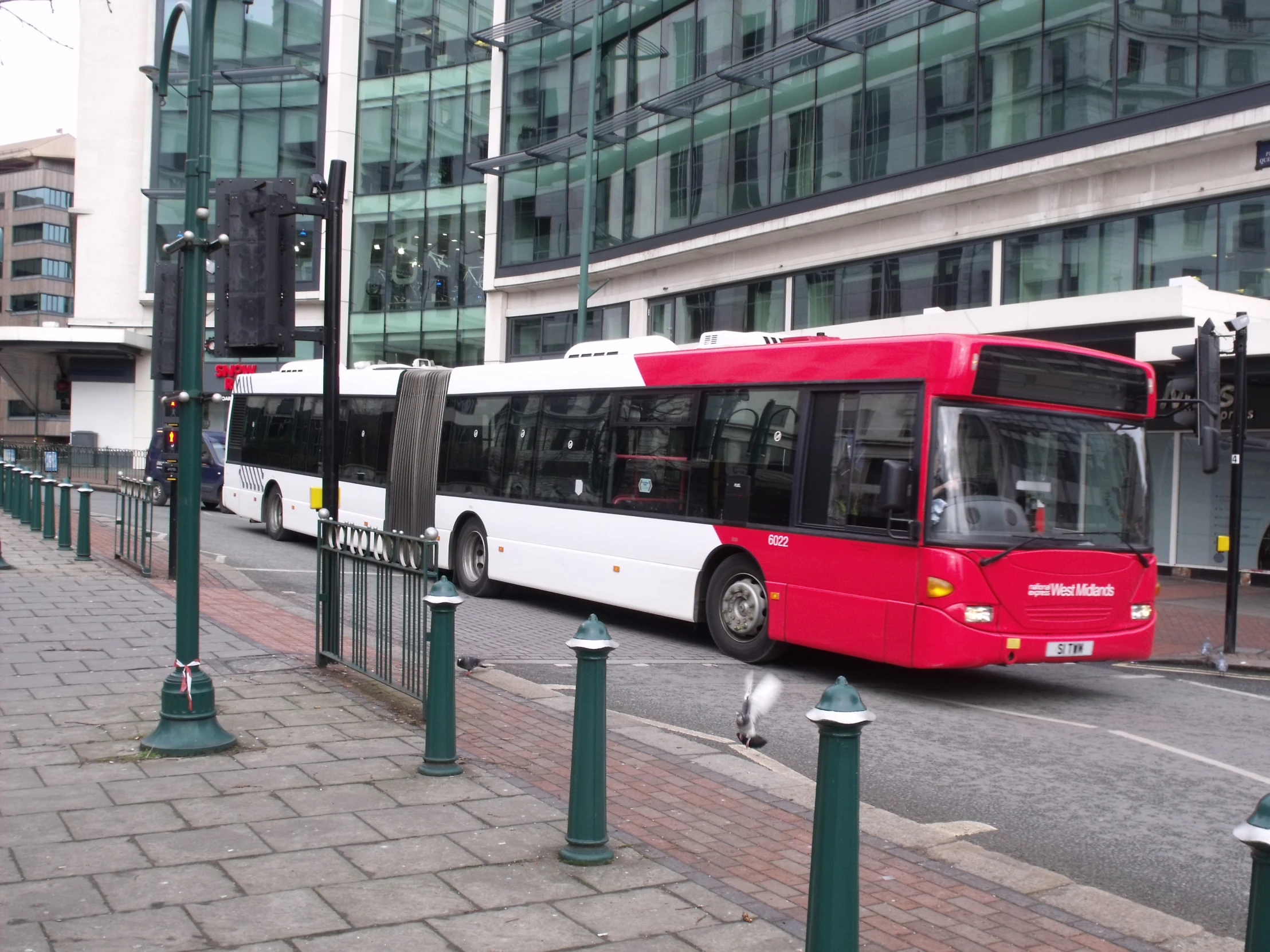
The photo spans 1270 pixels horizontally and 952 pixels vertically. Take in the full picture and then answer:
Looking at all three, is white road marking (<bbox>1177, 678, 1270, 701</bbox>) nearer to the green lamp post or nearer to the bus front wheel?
the bus front wheel

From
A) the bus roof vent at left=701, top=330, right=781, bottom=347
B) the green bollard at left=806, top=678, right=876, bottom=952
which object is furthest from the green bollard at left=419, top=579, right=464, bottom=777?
the bus roof vent at left=701, top=330, right=781, bottom=347

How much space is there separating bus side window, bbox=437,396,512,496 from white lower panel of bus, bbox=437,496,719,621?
278 millimetres

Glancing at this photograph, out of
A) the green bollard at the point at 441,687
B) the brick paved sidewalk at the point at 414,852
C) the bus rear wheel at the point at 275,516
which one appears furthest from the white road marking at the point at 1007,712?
the bus rear wheel at the point at 275,516

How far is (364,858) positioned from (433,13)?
44116 millimetres

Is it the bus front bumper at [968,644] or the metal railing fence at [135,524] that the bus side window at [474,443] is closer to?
the metal railing fence at [135,524]

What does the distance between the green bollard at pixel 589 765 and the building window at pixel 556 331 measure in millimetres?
27724

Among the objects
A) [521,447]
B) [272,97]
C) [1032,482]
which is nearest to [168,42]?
[521,447]

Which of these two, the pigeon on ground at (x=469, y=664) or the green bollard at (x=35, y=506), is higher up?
the green bollard at (x=35, y=506)

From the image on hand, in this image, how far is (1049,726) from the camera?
927 cm

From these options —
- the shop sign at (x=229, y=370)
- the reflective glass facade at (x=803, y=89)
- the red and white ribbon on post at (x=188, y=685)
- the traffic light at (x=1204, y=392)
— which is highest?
the reflective glass facade at (x=803, y=89)

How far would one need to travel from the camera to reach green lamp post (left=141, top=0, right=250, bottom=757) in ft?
22.3

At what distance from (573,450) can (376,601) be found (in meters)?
6.07

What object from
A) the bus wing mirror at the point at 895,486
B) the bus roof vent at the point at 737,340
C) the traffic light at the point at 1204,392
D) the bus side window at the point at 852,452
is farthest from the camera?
the bus roof vent at the point at 737,340

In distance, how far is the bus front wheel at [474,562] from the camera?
1598 centimetres
